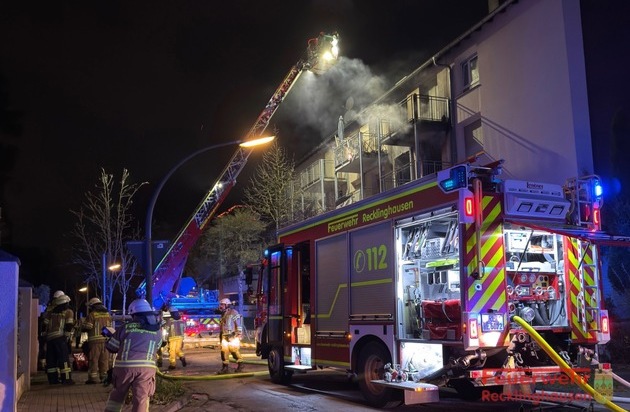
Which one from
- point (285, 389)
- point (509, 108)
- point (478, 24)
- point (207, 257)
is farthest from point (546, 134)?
point (207, 257)

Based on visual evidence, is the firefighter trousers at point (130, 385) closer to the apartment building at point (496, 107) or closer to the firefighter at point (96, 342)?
the firefighter at point (96, 342)

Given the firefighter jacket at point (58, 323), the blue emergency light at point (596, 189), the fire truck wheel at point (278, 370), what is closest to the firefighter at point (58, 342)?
the firefighter jacket at point (58, 323)

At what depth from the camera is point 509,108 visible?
1598 cm

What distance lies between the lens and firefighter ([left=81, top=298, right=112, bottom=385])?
36.9 ft

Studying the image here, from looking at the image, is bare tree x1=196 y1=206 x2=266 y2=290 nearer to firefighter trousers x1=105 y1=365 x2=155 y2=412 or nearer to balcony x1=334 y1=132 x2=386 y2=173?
balcony x1=334 y1=132 x2=386 y2=173

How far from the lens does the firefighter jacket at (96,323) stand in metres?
11.5

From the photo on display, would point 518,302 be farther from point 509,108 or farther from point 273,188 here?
point 273,188

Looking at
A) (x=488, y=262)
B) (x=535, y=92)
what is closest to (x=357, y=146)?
(x=535, y=92)

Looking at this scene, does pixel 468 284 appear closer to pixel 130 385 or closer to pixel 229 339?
pixel 130 385

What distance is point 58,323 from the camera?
11.3 meters

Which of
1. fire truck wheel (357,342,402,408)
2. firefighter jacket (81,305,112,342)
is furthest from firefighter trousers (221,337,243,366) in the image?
fire truck wheel (357,342,402,408)

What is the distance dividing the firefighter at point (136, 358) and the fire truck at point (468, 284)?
3.04 meters

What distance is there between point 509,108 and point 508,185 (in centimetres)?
938

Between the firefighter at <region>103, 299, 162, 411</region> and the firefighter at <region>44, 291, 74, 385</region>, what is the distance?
18.7 feet
